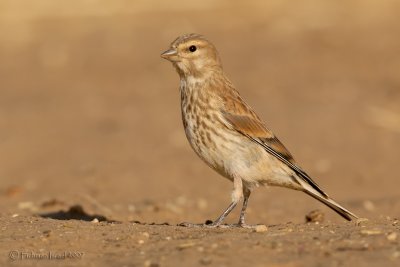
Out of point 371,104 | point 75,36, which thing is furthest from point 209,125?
point 75,36

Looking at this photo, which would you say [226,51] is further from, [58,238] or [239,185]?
[58,238]

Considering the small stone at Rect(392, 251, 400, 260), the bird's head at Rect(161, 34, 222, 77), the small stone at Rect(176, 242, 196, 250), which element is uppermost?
the bird's head at Rect(161, 34, 222, 77)

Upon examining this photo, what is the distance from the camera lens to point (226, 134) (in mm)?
7637

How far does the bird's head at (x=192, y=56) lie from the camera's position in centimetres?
809

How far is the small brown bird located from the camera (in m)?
7.60

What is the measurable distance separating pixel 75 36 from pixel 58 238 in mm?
12840

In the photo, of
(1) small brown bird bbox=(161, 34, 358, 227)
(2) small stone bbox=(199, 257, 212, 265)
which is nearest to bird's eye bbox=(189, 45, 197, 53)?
(1) small brown bird bbox=(161, 34, 358, 227)

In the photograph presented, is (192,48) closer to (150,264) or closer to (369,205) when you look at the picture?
(369,205)

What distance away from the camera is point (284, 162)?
25.9 ft

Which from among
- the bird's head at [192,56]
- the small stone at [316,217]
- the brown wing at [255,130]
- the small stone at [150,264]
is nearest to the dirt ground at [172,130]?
the small stone at [150,264]

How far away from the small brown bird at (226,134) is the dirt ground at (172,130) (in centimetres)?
Result: 57

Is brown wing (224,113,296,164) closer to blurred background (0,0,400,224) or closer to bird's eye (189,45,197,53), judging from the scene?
bird's eye (189,45,197,53)

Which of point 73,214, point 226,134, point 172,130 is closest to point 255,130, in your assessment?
point 226,134

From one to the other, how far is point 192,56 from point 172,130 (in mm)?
4886
